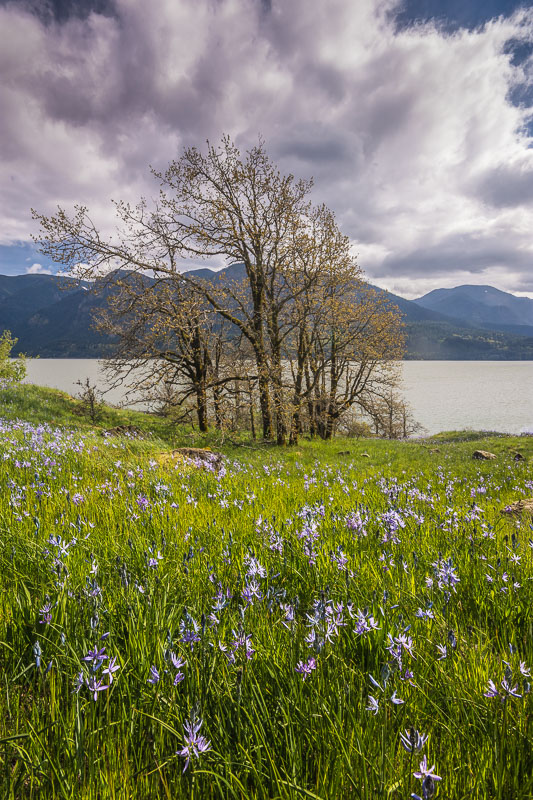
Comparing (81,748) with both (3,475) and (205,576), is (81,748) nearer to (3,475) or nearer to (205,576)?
(205,576)

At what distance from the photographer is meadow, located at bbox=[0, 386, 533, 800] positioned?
52.7 inches

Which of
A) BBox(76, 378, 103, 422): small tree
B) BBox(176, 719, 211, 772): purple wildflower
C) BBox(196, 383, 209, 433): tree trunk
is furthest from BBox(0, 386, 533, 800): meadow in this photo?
BBox(76, 378, 103, 422): small tree

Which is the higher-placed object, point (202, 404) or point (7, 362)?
point (7, 362)

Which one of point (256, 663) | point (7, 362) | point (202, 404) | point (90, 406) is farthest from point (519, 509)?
point (7, 362)

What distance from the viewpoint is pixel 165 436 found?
64.3 feet

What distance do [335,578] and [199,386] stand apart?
17140mm

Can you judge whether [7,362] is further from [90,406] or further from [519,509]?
[519,509]

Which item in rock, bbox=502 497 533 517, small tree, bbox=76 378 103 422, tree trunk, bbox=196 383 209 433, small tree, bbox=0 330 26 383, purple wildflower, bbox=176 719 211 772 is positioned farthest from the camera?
small tree, bbox=0 330 26 383

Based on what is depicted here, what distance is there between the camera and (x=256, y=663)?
1.92 meters

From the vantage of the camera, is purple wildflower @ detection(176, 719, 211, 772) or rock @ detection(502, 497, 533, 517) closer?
purple wildflower @ detection(176, 719, 211, 772)

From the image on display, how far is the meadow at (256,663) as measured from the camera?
1.34 meters

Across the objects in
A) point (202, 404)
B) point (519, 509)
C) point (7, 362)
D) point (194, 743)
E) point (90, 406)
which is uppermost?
point (7, 362)

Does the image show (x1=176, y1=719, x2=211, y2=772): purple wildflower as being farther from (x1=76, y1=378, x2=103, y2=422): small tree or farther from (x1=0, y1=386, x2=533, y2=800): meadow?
(x1=76, y1=378, x2=103, y2=422): small tree

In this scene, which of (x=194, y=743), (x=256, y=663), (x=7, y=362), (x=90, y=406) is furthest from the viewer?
(x=7, y=362)
